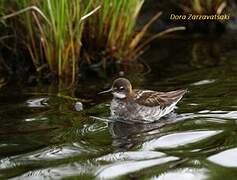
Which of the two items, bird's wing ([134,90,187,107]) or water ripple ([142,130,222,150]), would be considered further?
bird's wing ([134,90,187,107])

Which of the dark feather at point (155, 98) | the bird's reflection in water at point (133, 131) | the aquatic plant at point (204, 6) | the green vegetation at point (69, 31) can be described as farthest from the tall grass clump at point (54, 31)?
the aquatic plant at point (204, 6)

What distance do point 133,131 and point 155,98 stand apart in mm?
764

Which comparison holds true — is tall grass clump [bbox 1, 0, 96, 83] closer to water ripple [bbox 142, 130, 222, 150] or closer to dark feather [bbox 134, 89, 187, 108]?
dark feather [bbox 134, 89, 187, 108]

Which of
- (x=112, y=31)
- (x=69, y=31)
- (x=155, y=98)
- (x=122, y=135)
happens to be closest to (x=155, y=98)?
(x=155, y=98)

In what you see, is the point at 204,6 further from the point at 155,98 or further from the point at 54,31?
the point at 155,98

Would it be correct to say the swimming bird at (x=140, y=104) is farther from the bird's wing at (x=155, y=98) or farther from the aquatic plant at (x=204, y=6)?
the aquatic plant at (x=204, y=6)

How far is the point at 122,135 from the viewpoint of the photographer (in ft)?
25.0

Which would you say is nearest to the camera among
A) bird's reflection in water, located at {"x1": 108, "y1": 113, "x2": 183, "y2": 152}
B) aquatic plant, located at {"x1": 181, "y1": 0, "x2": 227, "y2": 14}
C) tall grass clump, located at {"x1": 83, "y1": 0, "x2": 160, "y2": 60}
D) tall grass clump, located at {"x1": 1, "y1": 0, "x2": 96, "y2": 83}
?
bird's reflection in water, located at {"x1": 108, "y1": 113, "x2": 183, "y2": 152}

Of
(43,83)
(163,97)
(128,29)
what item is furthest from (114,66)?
(163,97)

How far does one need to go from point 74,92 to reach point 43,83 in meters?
0.80

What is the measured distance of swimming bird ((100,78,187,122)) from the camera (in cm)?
827

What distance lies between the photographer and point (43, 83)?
10.5 metres

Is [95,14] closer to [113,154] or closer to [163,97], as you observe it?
[163,97]

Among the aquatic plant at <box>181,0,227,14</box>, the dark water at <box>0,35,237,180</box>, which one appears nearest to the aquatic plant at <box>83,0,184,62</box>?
the dark water at <box>0,35,237,180</box>
